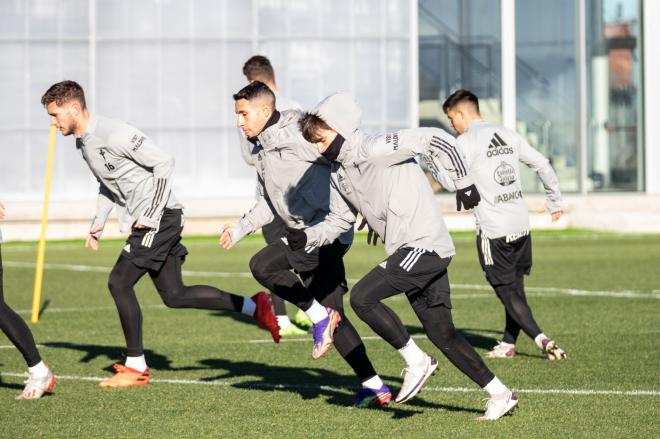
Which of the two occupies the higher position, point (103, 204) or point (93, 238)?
point (103, 204)

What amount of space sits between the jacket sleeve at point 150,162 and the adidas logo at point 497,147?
8.49 ft

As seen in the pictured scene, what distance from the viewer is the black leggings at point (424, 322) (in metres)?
7.76

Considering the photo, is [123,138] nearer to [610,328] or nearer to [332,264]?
[332,264]

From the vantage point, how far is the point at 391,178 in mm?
7797

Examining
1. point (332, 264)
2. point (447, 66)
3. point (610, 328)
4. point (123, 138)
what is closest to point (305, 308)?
point (332, 264)

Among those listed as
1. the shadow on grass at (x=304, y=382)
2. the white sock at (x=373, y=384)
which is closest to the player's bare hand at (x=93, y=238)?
the shadow on grass at (x=304, y=382)

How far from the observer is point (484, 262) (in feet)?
34.9

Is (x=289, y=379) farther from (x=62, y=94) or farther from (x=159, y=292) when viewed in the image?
(x=62, y=94)

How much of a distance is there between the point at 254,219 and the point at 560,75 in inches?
1045

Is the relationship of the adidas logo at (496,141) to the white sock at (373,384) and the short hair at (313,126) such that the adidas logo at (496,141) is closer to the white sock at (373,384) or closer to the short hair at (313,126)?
the white sock at (373,384)

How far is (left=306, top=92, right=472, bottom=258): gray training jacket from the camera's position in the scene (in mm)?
7738

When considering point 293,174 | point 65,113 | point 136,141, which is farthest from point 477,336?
point 65,113

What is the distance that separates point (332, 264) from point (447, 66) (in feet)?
85.4

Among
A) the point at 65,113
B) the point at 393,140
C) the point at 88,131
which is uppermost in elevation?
the point at 65,113
